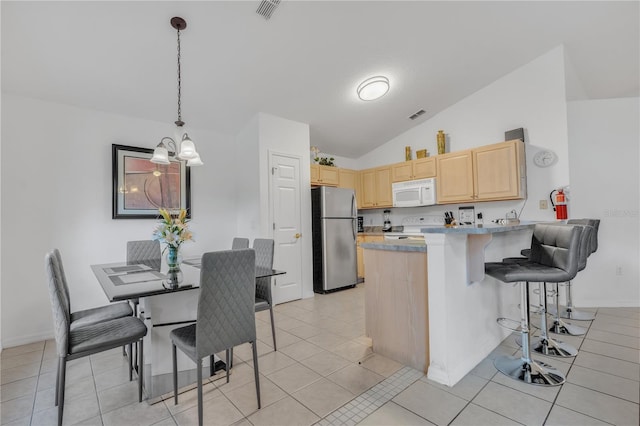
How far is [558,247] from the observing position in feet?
6.42

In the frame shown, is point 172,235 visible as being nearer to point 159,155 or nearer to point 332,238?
point 159,155

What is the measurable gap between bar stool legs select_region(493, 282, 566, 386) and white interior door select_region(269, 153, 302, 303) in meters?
2.64

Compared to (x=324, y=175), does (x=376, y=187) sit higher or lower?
lower

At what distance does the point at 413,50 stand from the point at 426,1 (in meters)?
0.63

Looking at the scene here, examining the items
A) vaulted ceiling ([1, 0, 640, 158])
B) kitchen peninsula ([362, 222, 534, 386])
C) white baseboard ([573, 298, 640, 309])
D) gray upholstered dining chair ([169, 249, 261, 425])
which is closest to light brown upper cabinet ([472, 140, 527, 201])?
vaulted ceiling ([1, 0, 640, 158])

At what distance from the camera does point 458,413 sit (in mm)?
1641

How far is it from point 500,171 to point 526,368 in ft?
8.77

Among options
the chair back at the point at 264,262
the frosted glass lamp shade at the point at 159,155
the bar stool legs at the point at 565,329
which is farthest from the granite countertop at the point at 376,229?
the frosted glass lamp shade at the point at 159,155

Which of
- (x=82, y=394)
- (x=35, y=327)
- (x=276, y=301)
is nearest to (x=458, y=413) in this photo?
(x=82, y=394)

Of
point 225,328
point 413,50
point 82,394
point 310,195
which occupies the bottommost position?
point 82,394

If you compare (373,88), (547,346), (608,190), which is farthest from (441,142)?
(547,346)

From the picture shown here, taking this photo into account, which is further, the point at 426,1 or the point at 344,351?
the point at 426,1

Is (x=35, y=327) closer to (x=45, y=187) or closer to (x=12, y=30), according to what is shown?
(x=45, y=187)

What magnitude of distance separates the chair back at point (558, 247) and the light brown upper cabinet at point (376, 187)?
3100mm
